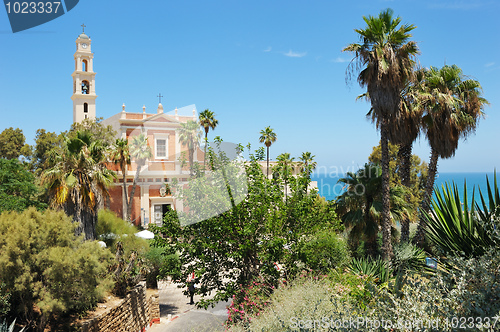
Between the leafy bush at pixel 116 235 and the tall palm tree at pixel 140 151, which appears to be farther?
the tall palm tree at pixel 140 151

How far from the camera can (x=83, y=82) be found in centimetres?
3566

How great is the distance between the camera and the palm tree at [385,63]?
13633 millimetres

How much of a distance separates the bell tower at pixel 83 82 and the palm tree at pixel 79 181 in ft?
76.9

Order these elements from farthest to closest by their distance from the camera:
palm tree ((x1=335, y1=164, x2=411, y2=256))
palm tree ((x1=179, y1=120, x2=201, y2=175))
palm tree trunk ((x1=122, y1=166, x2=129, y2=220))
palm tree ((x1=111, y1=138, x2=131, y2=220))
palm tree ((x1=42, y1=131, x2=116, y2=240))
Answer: palm tree ((x1=179, y1=120, x2=201, y2=175)) < palm tree trunk ((x1=122, y1=166, x2=129, y2=220)) < palm tree ((x1=111, y1=138, x2=131, y2=220)) < palm tree ((x1=335, y1=164, x2=411, y2=256)) < palm tree ((x1=42, y1=131, x2=116, y2=240))

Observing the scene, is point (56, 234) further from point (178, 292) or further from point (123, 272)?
point (178, 292)

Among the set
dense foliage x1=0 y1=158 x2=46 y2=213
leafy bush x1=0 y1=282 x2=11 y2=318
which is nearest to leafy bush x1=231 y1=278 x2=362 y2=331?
leafy bush x1=0 y1=282 x2=11 y2=318

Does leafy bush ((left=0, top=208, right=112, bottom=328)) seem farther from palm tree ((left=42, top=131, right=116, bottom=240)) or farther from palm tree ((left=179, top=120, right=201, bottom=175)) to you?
palm tree ((left=179, top=120, right=201, bottom=175))

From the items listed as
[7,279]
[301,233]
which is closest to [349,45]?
[301,233]

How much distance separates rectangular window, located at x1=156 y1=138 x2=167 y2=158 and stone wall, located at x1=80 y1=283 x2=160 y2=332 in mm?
19825

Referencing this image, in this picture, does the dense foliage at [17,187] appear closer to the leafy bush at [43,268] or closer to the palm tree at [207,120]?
the leafy bush at [43,268]

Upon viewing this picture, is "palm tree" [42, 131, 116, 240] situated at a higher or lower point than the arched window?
lower

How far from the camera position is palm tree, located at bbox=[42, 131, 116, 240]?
1264cm

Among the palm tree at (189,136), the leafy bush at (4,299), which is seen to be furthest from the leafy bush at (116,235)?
the palm tree at (189,136)

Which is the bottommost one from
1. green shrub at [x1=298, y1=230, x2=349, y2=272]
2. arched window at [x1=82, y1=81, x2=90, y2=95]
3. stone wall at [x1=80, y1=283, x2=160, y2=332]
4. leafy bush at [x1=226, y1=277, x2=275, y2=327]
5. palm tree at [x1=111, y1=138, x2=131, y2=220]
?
stone wall at [x1=80, y1=283, x2=160, y2=332]
